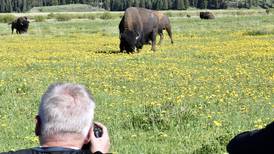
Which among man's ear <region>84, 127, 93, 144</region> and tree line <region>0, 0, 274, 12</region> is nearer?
man's ear <region>84, 127, 93, 144</region>

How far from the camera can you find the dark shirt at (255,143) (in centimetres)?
337

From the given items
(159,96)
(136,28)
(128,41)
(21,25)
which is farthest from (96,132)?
(21,25)

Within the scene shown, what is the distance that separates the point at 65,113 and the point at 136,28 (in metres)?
24.1

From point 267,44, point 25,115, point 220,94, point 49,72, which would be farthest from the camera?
point 267,44

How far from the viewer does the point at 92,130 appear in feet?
11.9

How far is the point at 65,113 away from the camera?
3428 millimetres

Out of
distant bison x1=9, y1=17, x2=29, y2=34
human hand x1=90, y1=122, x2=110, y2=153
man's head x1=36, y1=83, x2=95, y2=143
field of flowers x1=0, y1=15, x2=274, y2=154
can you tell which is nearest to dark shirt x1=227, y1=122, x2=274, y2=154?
human hand x1=90, y1=122, x2=110, y2=153

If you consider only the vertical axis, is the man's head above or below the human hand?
above

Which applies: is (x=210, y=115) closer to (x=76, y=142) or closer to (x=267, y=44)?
(x=76, y=142)

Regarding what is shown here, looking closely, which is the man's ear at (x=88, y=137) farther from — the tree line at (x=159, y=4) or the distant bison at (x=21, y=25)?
the tree line at (x=159, y=4)

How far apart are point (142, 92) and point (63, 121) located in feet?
31.2

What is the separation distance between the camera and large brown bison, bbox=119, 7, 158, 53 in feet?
86.2

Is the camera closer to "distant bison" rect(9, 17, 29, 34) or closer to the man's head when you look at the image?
the man's head

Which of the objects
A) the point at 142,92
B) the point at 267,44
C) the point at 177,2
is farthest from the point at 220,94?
the point at 177,2
